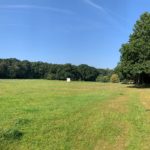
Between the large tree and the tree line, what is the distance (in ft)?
206

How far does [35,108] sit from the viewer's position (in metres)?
15.8

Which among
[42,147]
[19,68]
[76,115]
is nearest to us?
[42,147]

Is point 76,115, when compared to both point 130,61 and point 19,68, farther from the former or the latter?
point 19,68

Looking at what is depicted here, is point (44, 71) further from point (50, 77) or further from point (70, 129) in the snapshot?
point (70, 129)

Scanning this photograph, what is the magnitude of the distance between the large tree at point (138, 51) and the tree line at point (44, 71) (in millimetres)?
62880

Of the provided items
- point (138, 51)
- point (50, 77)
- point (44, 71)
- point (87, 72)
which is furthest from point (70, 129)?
point (44, 71)

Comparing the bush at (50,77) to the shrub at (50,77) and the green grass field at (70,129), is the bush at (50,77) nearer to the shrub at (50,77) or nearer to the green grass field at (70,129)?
the shrub at (50,77)

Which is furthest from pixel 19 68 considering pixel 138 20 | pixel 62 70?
pixel 138 20

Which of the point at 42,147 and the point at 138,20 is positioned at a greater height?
the point at 138,20

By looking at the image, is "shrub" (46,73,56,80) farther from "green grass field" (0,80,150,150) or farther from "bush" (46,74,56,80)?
"green grass field" (0,80,150,150)

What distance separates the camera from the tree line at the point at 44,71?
342 ft

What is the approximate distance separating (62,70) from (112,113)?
91.6m

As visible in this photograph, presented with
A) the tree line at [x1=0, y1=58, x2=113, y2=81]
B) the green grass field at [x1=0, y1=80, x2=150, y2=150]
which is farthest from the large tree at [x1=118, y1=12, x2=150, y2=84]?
Answer: the tree line at [x1=0, y1=58, x2=113, y2=81]

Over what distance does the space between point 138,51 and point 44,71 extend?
243ft
